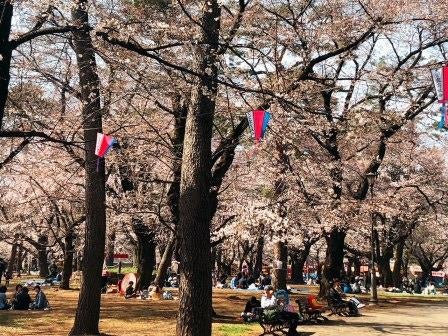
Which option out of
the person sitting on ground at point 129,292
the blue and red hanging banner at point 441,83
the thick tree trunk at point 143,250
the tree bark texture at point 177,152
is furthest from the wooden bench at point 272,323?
the person sitting on ground at point 129,292

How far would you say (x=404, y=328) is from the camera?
14656 millimetres

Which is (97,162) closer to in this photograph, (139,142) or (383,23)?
(139,142)

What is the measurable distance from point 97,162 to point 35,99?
873 centimetres

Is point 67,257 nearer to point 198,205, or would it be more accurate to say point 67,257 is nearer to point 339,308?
point 339,308

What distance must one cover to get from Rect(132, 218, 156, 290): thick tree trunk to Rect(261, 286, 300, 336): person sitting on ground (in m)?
8.23

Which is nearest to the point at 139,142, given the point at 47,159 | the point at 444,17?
the point at 47,159

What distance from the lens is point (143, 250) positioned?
70.4 feet

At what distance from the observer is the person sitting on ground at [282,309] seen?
1221 centimetres

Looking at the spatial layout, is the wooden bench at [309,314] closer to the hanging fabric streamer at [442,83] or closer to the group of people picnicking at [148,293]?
the group of people picnicking at [148,293]

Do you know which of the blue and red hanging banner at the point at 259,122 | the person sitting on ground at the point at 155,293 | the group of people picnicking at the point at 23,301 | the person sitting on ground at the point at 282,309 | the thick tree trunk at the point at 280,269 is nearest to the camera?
the blue and red hanging banner at the point at 259,122

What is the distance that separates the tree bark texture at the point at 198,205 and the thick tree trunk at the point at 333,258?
39.3 feet

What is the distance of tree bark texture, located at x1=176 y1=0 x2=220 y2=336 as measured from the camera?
30.3 ft

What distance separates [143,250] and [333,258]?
7.83 m

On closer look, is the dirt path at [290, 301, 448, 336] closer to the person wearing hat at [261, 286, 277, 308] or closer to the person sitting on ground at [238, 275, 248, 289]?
the person wearing hat at [261, 286, 277, 308]
